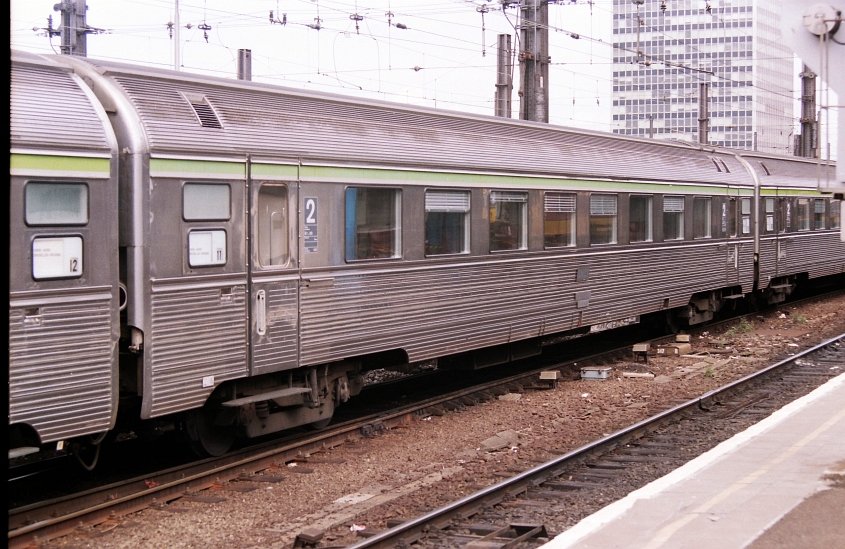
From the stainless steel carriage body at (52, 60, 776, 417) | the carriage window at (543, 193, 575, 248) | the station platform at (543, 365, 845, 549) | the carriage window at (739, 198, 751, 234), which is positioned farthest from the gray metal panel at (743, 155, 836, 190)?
the station platform at (543, 365, 845, 549)

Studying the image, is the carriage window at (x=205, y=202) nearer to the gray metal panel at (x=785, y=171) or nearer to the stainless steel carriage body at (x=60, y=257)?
the stainless steel carriage body at (x=60, y=257)

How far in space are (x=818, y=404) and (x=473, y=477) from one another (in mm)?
3886

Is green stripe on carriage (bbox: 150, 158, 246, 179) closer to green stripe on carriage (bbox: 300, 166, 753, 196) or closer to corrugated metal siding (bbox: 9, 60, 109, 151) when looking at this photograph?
corrugated metal siding (bbox: 9, 60, 109, 151)

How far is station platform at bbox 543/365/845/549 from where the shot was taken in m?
6.02

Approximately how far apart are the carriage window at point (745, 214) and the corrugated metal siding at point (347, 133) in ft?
18.1

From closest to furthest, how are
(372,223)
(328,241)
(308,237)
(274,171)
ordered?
(274,171), (308,237), (328,241), (372,223)

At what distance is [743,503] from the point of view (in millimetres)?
6781

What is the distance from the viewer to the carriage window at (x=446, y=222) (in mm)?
11273

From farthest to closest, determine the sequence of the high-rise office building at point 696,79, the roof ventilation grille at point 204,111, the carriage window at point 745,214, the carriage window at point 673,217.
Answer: the high-rise office building at point 696,79, the carriage window at point 745,214, the carriage window at point 673,217, the roof ventilation grille at point 204,111

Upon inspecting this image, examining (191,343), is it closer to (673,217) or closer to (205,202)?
(205,202)

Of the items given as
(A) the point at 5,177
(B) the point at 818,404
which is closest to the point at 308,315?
(A) the point at 5,177

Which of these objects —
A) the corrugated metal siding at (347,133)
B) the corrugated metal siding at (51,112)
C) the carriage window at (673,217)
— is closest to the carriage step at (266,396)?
the corrugated metal siding at (347,133)

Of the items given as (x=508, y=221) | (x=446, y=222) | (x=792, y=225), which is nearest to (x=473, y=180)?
(x=446, y=222)

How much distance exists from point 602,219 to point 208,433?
758 cm
